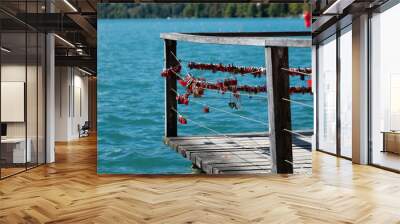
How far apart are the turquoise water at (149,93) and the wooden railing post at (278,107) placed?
131mm

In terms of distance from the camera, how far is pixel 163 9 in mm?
6488

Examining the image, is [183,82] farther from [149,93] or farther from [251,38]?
[251,38]

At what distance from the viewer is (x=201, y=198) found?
5078 mm

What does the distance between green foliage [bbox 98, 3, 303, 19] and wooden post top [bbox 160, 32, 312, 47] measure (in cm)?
28

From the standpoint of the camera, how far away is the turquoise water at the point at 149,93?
253 inches

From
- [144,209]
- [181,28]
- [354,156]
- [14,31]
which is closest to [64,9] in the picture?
[14,31]

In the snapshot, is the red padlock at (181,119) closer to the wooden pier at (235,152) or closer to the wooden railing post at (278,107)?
the wooden pier at (235,152)

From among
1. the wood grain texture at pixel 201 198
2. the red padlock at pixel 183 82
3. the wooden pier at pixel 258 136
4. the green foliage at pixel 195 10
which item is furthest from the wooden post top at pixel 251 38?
the wood grain texture at pixel 201 198

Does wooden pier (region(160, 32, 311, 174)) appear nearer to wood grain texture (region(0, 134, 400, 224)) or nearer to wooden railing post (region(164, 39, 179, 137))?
wooden railing post (region(164, 39, 179, 137))

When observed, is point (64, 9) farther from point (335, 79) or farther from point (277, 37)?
point (335, 79)

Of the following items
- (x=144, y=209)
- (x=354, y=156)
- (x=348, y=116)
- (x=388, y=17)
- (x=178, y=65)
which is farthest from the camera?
(x=348, y=116)

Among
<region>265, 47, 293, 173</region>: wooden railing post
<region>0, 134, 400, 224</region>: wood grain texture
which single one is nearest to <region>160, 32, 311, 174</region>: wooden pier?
<region>265, 47, 293, 173</region>: wooden railing post

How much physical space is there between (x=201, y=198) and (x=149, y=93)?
194cm

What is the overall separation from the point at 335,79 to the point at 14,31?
6357 millimetres
